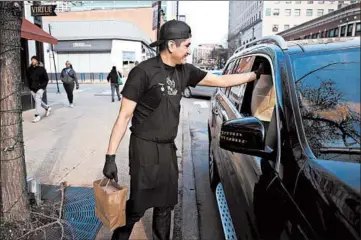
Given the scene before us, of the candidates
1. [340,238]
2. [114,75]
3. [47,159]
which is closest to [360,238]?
[340,238]

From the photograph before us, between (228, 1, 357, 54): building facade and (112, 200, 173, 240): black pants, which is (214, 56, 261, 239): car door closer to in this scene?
(112, 200, 173, 240): black pants

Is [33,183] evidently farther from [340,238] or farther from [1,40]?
[340,238]

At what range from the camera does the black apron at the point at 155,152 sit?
2496 millimetres

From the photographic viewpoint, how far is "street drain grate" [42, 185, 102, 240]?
327cm

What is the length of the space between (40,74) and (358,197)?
9.66m

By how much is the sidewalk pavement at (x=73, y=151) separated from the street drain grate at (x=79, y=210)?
152 mm

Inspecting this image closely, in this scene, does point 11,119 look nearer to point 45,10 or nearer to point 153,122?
point 153,122

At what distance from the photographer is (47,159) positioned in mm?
5602

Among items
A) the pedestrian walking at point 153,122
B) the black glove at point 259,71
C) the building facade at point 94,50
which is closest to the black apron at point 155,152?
the pedestrian walking at point 153,122

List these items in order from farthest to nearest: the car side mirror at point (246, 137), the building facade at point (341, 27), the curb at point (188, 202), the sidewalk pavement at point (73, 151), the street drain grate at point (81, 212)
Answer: the sidewalk pavement at point (73, 151) → the curb at point (188, 202) → the street drain grate at point (81, 212) → the building facade at point (341, 27) → the car side mirror at point (246, 137)

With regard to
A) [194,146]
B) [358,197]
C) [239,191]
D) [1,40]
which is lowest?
[194,146]

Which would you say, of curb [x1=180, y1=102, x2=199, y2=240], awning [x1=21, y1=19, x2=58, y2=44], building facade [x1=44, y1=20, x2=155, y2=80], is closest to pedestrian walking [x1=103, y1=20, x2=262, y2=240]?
curb [x1=180, y1=102, x2=199, y2=240]

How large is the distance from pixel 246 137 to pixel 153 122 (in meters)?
0.80

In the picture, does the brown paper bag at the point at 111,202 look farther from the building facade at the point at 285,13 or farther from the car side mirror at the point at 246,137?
the building facade at the point at 285,13
